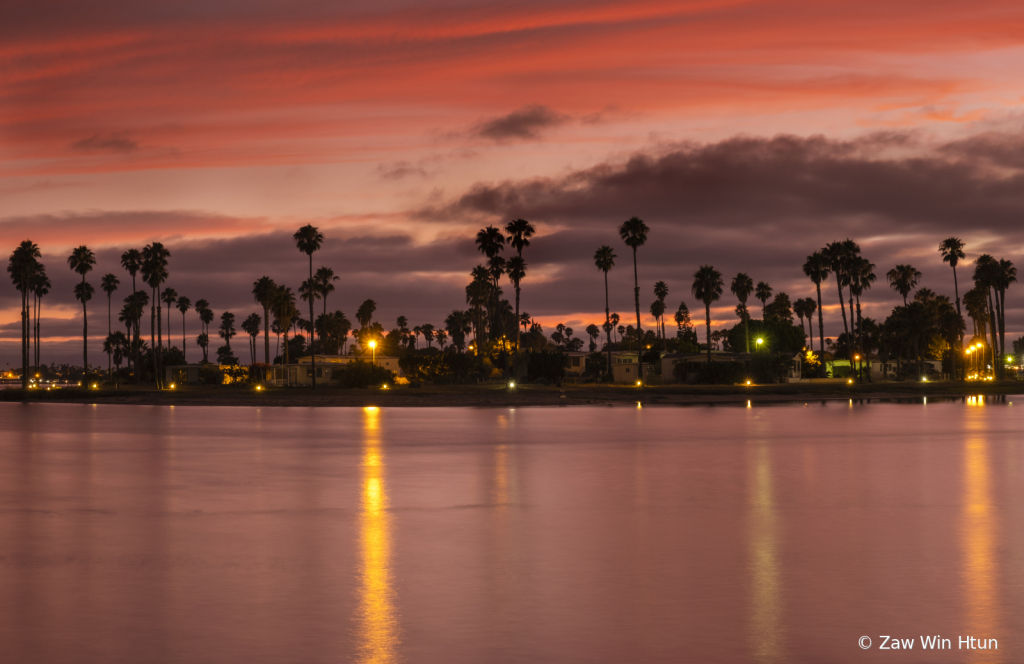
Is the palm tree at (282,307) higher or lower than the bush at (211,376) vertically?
higher

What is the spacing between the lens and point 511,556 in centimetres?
1449

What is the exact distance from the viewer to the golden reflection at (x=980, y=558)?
10281mm

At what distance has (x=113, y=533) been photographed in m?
16.9

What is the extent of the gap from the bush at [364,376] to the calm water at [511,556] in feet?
231

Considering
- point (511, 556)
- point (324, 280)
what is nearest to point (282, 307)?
point (324, 280)

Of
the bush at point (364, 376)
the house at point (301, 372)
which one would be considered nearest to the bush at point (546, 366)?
the bush at point (364, 376)

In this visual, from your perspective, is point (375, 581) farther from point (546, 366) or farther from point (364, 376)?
point (546, 366)

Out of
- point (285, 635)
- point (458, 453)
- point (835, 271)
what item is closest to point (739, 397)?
point (835, 271)

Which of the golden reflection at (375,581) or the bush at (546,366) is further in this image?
the bush at (546,366)

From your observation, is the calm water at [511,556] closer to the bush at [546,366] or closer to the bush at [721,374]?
the bush at [721,374]

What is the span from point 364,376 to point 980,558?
304 ft

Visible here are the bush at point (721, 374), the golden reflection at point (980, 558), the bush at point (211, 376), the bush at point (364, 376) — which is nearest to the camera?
the golden reflection at point (980, 558)

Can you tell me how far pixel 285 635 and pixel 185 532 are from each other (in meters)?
7.83

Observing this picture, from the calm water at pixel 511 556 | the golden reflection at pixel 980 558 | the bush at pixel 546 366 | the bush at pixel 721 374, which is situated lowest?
the golden reflection at pixel 980 558
